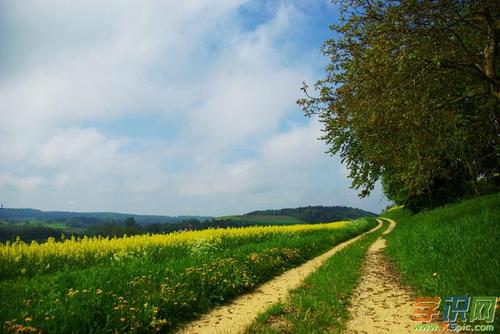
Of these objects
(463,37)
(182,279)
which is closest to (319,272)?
(182,279)

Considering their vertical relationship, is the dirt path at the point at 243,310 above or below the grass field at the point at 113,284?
below

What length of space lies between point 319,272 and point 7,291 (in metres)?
9.04

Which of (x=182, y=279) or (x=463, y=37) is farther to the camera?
(x=463, y=37)

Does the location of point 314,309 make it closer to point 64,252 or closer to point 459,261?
point 459,261

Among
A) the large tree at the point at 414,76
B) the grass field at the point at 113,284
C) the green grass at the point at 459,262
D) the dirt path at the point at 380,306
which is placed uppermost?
the large tree at the point at 414,76

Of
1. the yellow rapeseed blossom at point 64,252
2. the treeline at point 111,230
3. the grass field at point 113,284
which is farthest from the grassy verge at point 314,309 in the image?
the treeline at point 111,230

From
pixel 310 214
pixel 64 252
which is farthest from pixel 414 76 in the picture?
pixel 310 214

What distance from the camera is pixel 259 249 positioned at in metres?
15.9

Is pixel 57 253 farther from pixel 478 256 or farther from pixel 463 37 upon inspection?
pixel 463 37

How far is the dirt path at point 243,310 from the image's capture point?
7480 mm

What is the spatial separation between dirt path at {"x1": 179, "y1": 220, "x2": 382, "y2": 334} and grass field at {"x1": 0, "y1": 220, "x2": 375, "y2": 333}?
0.37 metres

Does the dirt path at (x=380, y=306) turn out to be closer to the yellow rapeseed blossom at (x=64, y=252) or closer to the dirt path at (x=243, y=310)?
the dirt path at (x=243, y=310)

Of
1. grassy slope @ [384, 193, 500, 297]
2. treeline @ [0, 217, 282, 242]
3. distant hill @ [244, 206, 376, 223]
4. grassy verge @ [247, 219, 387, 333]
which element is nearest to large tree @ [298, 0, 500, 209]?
grassy slope @ [384, 193, 500, 297]

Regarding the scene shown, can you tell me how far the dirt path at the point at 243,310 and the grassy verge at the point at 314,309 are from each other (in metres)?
0.40
